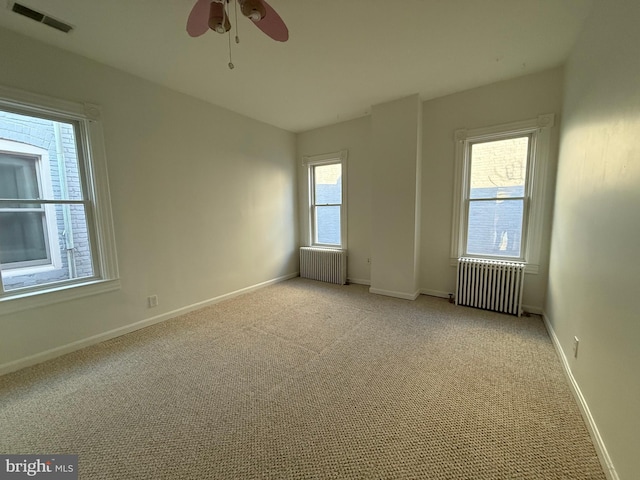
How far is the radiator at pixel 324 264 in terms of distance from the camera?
4.42 meters

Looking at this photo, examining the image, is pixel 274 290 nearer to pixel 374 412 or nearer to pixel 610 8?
pixel 374 412

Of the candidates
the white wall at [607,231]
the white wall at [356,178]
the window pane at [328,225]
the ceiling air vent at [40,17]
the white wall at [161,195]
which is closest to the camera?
the white wall at [607,231]

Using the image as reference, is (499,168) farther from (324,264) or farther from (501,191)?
(324,264)

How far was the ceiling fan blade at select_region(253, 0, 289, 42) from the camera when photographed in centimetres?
142

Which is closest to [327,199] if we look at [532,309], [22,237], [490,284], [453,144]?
[453,144]

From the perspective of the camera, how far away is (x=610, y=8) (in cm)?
157

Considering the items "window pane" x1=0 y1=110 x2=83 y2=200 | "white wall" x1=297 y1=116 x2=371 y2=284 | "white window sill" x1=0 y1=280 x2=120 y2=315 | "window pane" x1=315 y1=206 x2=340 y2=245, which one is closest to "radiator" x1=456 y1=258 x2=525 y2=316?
"white wall" x1=297 y1=116 x2=371 y2=284

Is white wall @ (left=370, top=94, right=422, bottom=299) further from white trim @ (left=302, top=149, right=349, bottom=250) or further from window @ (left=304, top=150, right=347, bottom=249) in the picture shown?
window @ (left=304, top=150, right=347, bottom=249)

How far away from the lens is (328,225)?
4.72 m

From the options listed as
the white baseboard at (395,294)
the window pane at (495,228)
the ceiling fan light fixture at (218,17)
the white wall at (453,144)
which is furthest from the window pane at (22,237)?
the window pane at (495,228)

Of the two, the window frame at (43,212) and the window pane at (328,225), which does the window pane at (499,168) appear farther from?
the window frame at (43,212)

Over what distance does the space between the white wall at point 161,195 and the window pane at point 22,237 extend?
0.48m

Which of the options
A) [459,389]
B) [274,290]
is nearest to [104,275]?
[274,290]

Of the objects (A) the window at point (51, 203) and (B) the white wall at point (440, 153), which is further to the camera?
(B) the white wall at point (440, 153)
